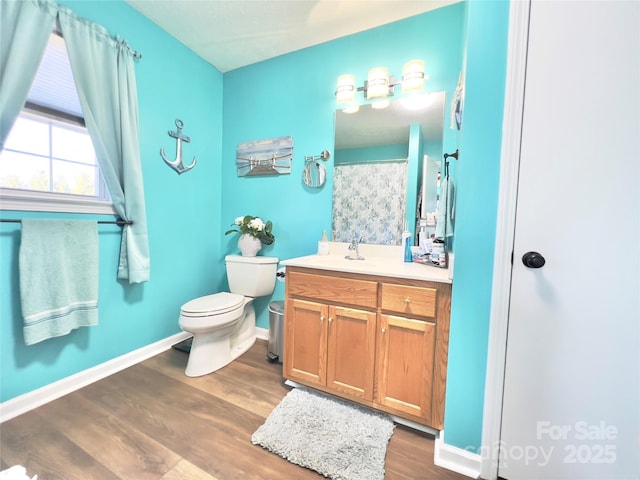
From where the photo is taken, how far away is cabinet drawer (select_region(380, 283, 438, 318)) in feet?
3.77

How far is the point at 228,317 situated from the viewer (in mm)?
1714

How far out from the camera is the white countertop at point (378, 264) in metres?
1.19

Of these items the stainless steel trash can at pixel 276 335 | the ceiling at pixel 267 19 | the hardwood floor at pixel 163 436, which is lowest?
the hardwood floor at pixel 163 436

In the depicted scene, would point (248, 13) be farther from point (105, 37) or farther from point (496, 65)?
point (496, 65)

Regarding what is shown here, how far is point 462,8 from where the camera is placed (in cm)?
157

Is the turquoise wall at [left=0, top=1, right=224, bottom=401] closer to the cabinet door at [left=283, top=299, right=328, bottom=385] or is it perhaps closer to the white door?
the cabinet door at [left=283, top=299, right=328, bottom=385]

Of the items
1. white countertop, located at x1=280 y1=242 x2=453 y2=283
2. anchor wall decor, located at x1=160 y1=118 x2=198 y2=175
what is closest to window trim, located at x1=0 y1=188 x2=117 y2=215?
anchor wall decor, located at x1=160 y1=118 x2=198 y2=175

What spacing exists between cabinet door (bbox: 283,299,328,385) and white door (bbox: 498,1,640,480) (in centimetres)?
90

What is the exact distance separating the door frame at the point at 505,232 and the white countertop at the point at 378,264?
0.67 ft

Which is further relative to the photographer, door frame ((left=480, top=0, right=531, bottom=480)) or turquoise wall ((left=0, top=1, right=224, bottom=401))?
turquoise wall ((left=0, top=1, right=224, bottom=401))

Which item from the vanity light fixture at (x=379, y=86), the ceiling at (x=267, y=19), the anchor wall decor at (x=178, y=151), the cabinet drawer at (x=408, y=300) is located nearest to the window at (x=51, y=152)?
the anchor wall decor at (x=178, y=151)

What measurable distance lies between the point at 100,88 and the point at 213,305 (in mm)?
1556

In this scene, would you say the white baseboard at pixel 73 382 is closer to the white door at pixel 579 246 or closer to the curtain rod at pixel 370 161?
the curtain rod at pixel 370 161

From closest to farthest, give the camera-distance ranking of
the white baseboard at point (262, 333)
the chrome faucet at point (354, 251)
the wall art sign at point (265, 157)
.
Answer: the chrome faucet at point (354, 251) → the wall art sign at point (265, 157) → the white baseboard at point (262, 333)
